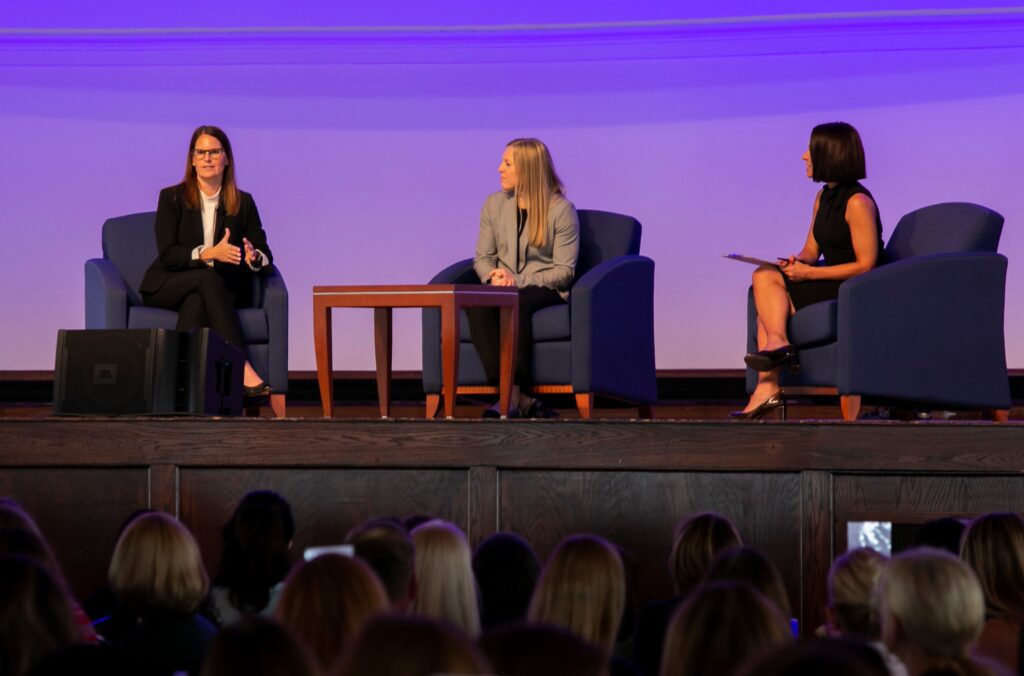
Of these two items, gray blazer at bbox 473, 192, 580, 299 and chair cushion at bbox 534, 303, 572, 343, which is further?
gray blazer at bbox 473, 192, 580, 299

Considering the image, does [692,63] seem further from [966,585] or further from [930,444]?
[966,585]

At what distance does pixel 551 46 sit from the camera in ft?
20.1

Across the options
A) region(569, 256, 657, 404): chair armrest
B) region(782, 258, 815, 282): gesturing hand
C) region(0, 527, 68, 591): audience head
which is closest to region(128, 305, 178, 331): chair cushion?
region(569, 256, 657, 404): chair armrest

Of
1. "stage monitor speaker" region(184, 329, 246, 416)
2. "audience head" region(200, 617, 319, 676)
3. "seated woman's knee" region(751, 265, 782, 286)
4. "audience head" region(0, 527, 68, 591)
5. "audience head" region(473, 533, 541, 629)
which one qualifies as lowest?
"audience head" region(473, 533, 541, 629)

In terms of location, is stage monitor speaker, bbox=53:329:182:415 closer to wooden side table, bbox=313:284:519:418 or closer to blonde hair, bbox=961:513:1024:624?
wooden side table, bbox=313:284:519:418

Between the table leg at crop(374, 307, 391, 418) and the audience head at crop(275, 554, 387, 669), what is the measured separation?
3.00 meters

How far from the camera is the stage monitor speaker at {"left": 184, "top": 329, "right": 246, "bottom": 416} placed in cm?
396

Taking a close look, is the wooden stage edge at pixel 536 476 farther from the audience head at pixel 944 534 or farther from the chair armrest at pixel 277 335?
the chair armrest at pixel 277 335

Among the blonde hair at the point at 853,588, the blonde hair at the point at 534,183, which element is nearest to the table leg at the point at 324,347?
the blonde hair at the point at 534,183

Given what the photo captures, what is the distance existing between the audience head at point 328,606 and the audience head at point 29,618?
25cm

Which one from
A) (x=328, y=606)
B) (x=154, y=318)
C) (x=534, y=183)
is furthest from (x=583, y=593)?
(x=154, y=318)

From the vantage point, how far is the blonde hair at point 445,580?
2238 millimetres

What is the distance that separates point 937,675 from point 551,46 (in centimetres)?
475

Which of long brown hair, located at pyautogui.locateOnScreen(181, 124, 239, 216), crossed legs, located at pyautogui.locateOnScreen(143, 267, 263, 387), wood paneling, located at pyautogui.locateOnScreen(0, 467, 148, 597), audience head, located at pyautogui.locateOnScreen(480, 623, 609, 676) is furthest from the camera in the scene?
long brown hair, located at pyautogui.locateOnScreen(181, 124, 239, 216)
